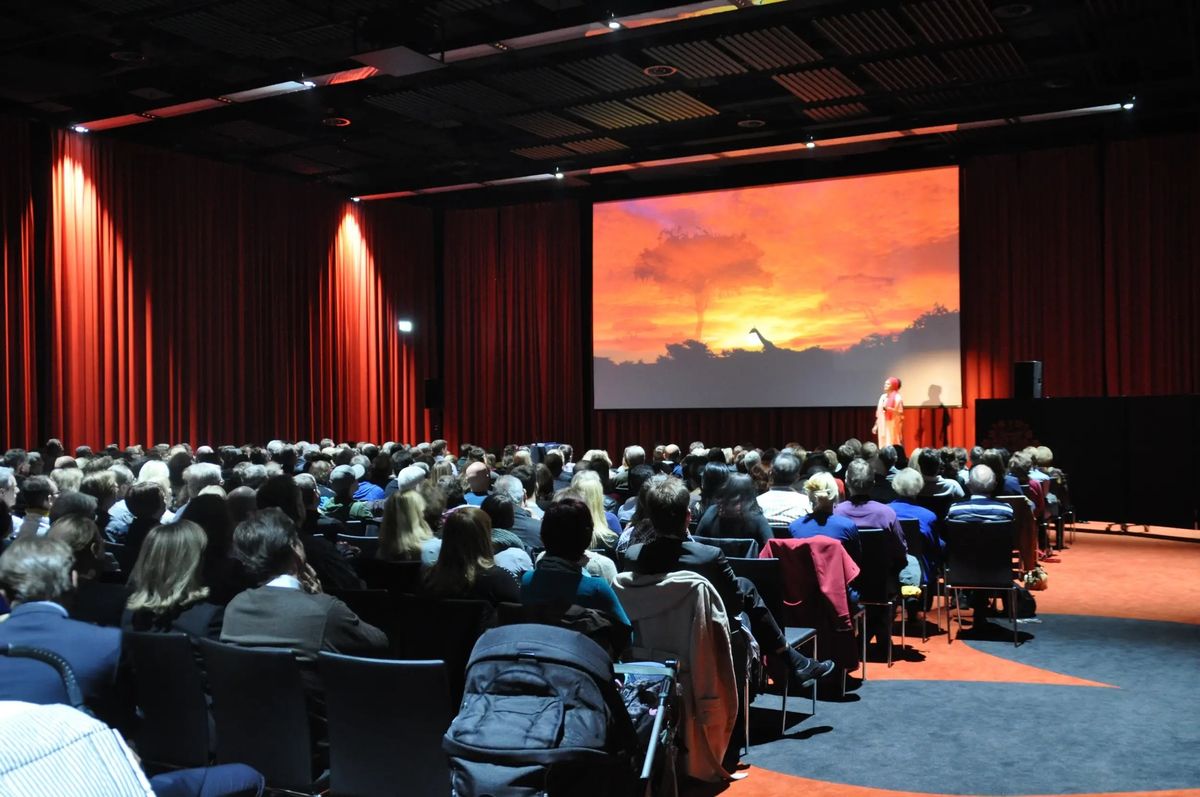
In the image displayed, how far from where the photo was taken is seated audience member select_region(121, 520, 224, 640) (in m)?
3.58

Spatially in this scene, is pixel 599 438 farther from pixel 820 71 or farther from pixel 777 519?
pixel 777 519

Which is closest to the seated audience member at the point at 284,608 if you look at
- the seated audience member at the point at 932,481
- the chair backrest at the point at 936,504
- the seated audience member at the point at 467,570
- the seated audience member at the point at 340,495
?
the seated audience member at the point at 467,570

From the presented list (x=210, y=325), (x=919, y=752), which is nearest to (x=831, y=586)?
(x=919, y=752)

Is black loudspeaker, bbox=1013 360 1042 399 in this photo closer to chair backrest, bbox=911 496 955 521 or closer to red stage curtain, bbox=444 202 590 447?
chair backrest, bbox=911 496 955 521

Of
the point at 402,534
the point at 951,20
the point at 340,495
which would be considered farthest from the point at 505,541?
the point at 951,20

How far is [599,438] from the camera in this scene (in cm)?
1941

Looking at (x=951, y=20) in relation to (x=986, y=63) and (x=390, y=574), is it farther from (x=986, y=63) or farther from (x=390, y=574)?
(x=390, y=574)

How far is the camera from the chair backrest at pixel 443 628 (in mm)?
3689

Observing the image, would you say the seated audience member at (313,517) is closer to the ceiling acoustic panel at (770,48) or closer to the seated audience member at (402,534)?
the seated audience member at (402,534)

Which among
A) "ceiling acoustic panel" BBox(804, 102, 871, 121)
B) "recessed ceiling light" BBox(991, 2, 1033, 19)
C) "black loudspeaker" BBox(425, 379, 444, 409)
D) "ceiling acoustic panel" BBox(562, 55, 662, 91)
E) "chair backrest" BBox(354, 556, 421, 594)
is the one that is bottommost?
"chair backrest" BBox(354, 556, 421, 594)

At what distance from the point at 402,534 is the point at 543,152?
12085mm

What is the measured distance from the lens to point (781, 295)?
17.1 metres

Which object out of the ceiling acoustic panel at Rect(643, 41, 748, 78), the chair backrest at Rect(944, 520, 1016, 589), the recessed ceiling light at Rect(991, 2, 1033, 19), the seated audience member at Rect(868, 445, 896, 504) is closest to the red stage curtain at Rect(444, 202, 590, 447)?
the ceiling acoustic panel at Rect(643, 41, 748, 78)

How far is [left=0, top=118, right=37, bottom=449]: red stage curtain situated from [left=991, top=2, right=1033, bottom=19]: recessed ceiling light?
11.9 meters
